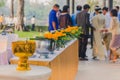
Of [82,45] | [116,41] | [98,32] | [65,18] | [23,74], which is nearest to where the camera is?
[23,74]

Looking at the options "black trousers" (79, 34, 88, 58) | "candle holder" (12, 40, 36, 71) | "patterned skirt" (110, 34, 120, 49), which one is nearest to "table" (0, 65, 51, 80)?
"candle holder" (12, 40, 36, 71)

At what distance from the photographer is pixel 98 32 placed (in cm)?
908

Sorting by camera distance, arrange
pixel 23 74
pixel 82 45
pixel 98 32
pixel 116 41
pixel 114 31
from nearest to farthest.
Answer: pixel 23 74, pixel 114 31, pixel 116 41, pixel 98 32, pixel 82 45

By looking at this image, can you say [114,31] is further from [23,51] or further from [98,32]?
[23,51]

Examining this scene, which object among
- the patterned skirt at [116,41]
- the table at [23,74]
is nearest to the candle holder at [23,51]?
the table at [23,74]

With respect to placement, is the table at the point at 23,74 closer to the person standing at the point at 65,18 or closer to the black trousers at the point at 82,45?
the person standing at the point at 65,18

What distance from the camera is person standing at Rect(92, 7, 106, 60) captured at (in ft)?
29.0

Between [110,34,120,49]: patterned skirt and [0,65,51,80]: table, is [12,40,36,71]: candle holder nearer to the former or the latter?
[0,65,51,80]: table

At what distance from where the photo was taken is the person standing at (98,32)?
8844 millimetres

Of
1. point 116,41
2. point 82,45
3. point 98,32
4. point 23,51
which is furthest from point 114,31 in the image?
point 23,51

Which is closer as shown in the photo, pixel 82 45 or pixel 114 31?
pixel 114 31

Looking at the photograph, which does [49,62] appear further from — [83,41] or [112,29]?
[83,41]

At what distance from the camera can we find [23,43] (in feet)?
6.31

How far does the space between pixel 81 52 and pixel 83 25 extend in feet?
2.67
